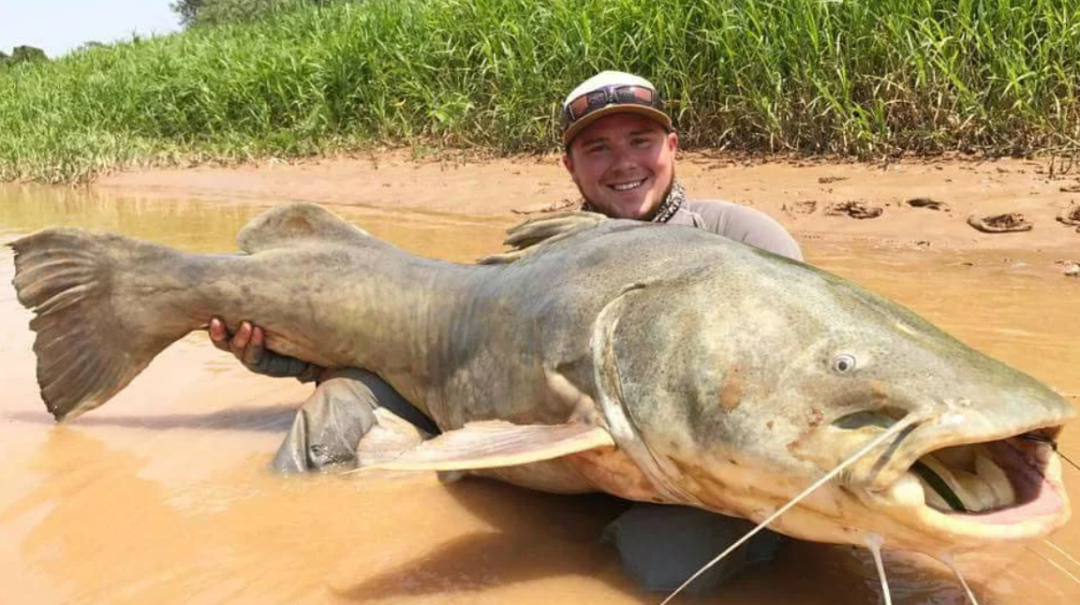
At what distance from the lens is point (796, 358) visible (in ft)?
6.06

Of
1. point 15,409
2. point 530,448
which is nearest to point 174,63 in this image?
point 15,409

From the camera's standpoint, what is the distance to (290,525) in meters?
2.60

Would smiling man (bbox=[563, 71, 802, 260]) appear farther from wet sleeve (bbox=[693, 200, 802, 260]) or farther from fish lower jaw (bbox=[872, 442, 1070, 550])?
fish lower jaw (bbox=[872, 442, 1070, 550])

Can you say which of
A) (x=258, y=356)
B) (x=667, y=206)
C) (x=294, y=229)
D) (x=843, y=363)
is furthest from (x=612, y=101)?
(x=843, y=363)

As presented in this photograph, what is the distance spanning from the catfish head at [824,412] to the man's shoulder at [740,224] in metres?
1.18

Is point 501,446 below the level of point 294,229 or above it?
below

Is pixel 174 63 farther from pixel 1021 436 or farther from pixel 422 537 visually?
pixel 1021 436

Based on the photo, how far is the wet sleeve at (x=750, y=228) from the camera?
3.36 meters

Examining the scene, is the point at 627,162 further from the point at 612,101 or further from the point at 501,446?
the point at 501,446

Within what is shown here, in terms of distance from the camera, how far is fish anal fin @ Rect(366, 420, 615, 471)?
6.51 feet

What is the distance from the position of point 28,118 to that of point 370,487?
1363 centimetres

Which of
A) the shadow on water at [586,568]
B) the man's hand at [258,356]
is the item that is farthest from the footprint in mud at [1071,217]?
the man's hand at [258,356]

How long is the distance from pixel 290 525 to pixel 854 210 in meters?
4.42

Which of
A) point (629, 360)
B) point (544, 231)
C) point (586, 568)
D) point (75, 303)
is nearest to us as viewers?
point (629, 360)
